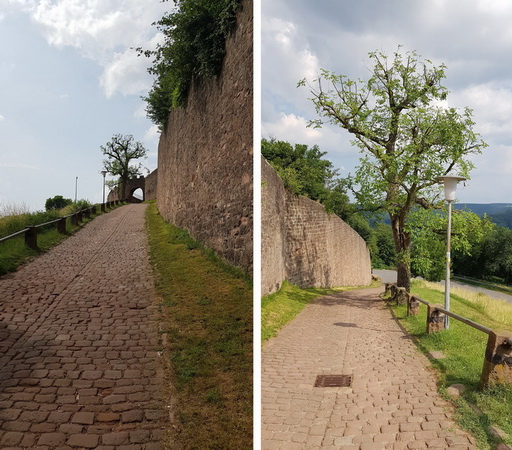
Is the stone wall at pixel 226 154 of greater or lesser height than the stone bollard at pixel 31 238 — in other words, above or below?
above

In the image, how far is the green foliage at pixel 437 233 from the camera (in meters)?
10.3

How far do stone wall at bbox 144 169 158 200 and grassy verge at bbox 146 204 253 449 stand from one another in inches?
939

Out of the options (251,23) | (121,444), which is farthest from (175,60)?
(121,444)

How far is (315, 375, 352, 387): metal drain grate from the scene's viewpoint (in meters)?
4.46

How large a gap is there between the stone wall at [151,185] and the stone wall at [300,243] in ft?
46.8

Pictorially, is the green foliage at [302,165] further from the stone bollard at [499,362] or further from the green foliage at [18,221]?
the stone bollard at [499,362]

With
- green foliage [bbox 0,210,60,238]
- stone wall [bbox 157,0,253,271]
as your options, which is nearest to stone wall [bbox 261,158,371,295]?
stone wall [bbox 157,0,253,271]

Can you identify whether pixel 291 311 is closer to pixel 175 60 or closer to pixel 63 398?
pixel 175 60

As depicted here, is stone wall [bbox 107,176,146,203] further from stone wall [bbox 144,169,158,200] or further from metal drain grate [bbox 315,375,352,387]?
metal drain grate [bbox 315,375,352,387]

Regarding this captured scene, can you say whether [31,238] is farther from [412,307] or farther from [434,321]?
[412,307]

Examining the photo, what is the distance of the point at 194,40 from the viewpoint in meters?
6.79

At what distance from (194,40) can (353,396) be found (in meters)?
5.51

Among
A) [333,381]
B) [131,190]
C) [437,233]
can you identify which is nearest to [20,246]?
[333,381]

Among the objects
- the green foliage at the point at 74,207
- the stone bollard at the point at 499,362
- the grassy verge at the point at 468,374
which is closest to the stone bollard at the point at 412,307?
the grassy verge at the point at 468,374
